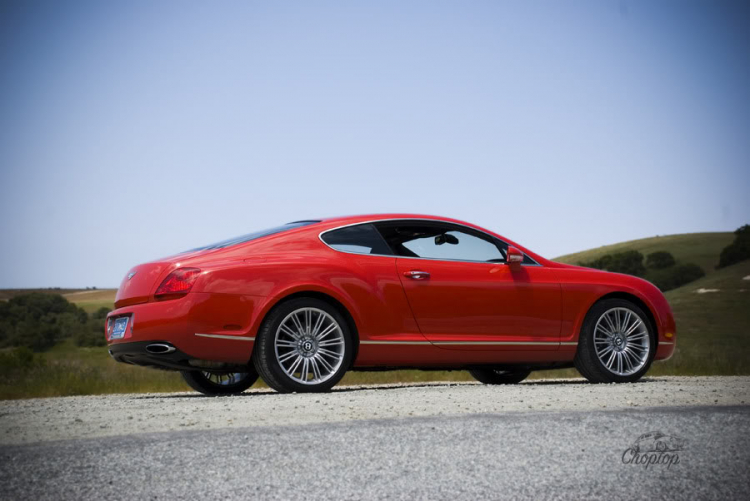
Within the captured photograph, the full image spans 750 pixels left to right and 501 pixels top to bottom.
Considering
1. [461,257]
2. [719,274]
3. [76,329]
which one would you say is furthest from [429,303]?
[719,274]

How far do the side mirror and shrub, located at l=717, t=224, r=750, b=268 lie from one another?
7348 centimetres

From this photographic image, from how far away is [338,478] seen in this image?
371 centimetres

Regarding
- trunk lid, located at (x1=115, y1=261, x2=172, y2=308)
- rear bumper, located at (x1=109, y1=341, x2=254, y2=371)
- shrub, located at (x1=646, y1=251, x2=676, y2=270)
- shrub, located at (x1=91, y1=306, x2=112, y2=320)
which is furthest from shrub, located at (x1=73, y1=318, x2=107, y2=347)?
shrub, located at (x1=646, y1=251, x2=676, y2=270)

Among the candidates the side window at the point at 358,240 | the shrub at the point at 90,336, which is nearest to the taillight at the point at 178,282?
the side window at the point at 358,240

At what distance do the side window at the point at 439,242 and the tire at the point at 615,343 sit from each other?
3.75ft

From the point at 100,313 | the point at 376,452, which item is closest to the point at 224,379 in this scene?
the point at 376,452

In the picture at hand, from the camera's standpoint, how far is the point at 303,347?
6379 millimetres

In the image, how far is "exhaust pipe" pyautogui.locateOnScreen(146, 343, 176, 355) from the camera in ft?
20.1

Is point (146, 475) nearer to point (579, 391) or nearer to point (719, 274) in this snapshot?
point (579, 391)

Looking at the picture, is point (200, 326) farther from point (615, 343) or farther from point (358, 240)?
point (615, 343)

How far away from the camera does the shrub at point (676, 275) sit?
7269cm

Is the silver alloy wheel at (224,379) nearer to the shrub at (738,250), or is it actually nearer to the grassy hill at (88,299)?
the grassy hill at (88,299)

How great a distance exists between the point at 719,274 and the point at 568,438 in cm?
7009
